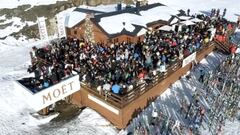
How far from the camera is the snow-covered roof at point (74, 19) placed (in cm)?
2995

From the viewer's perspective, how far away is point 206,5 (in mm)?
50094

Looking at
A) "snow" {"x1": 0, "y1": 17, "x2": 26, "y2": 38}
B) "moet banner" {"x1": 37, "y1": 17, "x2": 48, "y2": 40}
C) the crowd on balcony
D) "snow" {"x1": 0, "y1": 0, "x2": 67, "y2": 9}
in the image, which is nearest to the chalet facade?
the crowd on balcony

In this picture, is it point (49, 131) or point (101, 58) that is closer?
point (49, 131)

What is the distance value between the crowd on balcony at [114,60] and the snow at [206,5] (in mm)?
19997

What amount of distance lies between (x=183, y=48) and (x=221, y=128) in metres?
8.61

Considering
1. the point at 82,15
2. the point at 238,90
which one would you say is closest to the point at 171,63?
the point at 238,90

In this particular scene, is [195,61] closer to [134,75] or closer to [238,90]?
[238,90]

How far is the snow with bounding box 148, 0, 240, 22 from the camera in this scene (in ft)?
153

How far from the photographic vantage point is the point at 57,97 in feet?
58.3

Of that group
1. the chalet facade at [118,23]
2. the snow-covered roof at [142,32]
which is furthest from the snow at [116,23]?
the snow-covered roof at [142,32]

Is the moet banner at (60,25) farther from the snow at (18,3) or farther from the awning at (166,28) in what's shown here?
the snow at (18,3)

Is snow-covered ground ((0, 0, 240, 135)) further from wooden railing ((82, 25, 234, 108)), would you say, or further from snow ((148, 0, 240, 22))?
snow ((148, 0, 240, 22))

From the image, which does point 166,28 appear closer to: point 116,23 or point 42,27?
point 116,23

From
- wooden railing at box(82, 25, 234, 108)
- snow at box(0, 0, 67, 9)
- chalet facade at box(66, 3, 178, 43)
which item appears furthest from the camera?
snow at box(0, 0, 67, 9)
